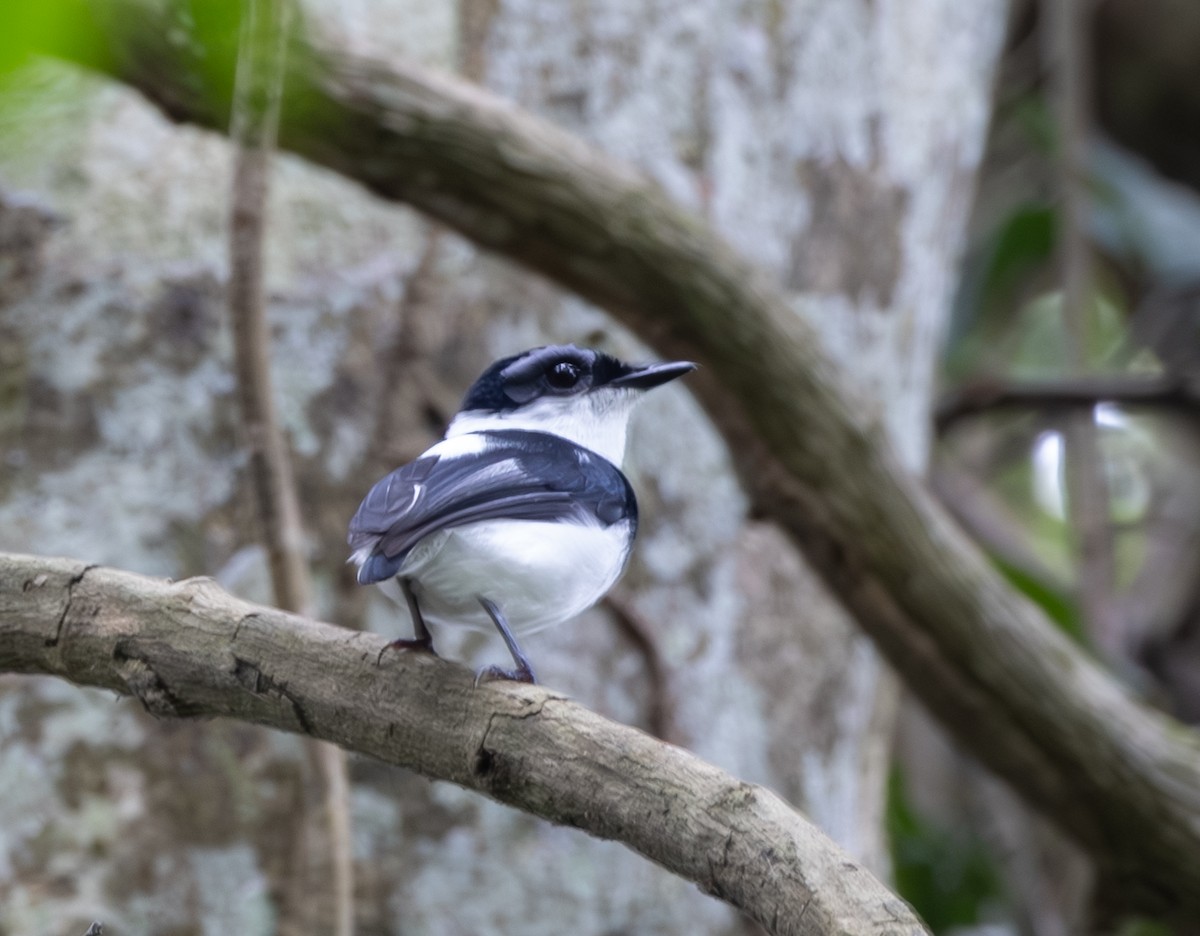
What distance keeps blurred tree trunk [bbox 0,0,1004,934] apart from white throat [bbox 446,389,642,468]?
715 mm

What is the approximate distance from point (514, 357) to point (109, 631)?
66cm

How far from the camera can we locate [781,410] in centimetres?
260

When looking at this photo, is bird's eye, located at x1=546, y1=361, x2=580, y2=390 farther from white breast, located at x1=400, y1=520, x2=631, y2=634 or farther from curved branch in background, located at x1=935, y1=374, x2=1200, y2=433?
→ curved branch in background, located at x1=935, y1=374, x2=1200, y2=433

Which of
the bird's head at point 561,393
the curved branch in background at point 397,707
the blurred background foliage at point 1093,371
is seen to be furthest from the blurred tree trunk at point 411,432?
the blurred background foliage at point 1093,371

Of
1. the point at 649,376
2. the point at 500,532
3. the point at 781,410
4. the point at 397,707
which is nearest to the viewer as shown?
the point at 397,707

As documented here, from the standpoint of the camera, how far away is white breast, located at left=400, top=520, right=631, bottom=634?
153 centimetres

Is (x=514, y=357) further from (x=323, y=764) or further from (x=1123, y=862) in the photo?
(x=1123, y=862)

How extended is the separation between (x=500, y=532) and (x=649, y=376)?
0.41 metres

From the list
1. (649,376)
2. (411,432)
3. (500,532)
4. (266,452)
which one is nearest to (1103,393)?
(411,432)

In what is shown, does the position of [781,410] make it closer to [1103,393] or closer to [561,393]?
[561,393]

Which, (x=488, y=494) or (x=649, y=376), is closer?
(x=488, y=494)

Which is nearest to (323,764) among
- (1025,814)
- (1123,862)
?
(1123,862)

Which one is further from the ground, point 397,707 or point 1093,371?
point 397,707

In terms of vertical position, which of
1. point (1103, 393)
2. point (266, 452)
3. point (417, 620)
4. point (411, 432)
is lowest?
point (1103, 393)
